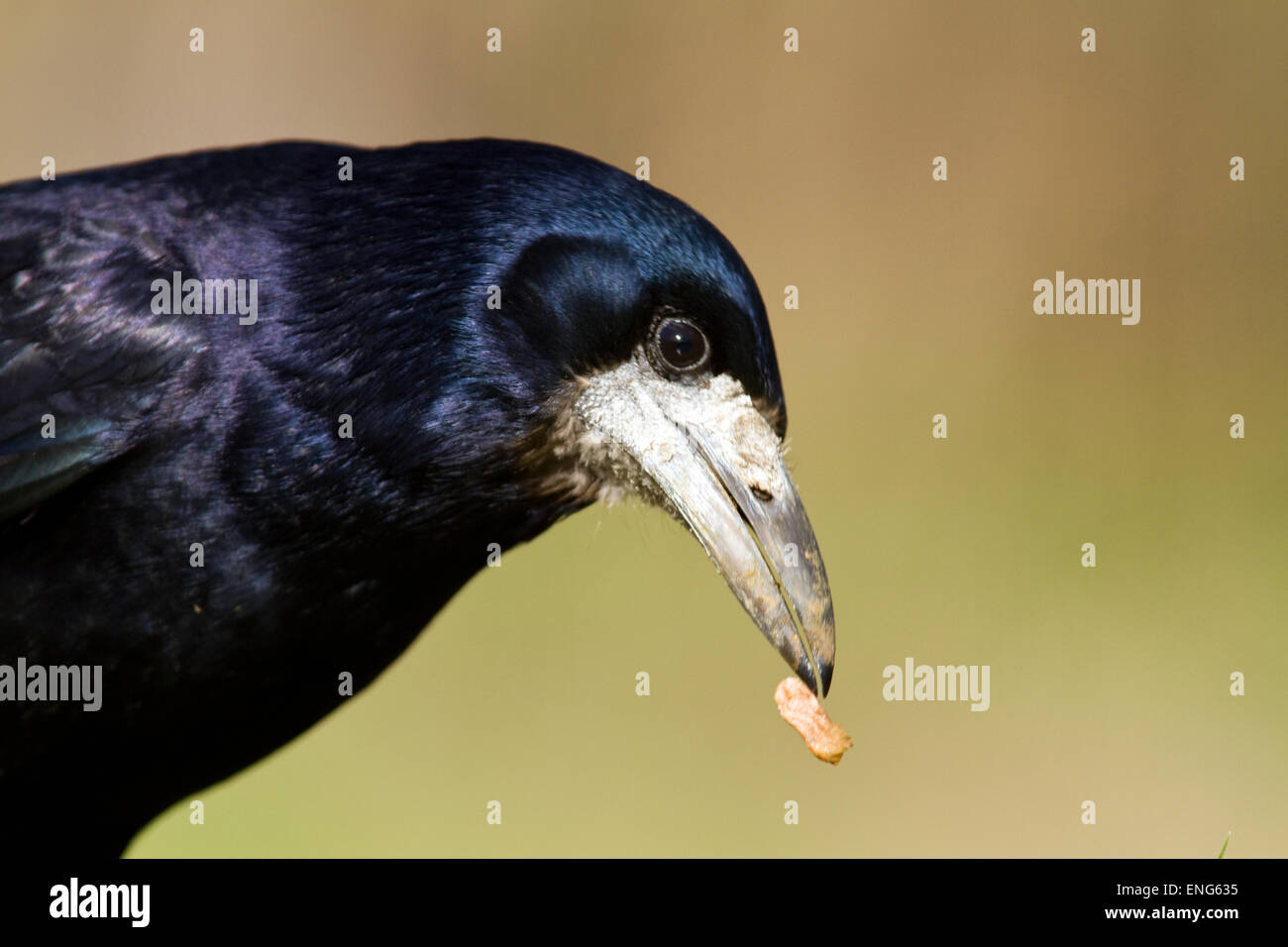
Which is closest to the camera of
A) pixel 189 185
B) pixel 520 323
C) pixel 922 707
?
pixel 520 323

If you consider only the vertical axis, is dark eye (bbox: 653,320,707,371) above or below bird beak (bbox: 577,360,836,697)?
above

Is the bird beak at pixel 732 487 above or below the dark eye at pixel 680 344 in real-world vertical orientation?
below

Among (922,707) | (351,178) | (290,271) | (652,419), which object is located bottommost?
(922,707)

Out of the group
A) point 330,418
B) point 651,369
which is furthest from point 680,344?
point 330,418

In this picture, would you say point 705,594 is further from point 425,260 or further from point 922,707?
point 425,260

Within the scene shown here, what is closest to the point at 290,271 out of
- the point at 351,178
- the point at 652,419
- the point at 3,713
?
the point at 351,178
